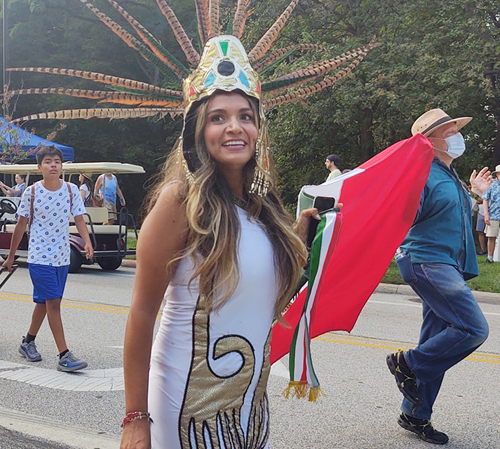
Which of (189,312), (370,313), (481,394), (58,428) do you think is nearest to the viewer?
(189,312)

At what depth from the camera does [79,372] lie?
600 centimetres

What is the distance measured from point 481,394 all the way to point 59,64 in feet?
91.2

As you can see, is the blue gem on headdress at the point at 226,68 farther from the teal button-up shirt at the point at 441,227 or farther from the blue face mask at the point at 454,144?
the blue face mask at the point at 454,144

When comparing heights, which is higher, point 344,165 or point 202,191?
point 344,165

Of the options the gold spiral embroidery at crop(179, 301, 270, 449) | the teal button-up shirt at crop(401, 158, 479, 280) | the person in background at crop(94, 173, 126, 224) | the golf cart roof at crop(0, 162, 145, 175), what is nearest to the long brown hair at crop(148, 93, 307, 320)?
the gold spiral embroidery at crop(179, 301, 270, 449)

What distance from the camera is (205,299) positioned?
204 centimetres

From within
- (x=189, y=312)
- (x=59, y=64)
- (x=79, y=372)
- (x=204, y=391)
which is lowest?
(x=79, y=372)

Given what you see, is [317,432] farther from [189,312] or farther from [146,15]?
[146,15]

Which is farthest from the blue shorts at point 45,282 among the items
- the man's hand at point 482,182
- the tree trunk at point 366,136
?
the tree trunk at point 366,136

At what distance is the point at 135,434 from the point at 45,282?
4.31 m

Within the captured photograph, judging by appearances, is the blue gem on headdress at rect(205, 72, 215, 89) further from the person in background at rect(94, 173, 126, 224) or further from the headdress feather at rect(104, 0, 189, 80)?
the person in background at rect(94, 173, 126, 224)

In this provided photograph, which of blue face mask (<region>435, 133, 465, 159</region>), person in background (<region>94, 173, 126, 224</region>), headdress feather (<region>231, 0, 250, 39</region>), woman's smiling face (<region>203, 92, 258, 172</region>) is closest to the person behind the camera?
woman's smiling face (<region>203, 92, 258, 172</region>)

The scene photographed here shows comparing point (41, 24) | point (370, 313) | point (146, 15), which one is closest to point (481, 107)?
point (370, 313)

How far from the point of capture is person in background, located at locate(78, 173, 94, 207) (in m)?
14.6
